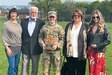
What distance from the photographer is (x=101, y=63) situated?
8969 millimetres

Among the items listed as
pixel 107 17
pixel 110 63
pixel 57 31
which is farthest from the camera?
pixel 107 17

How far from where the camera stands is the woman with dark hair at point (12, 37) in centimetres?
909

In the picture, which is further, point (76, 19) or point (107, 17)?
point (107, 17)

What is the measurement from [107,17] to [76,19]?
2753 inches

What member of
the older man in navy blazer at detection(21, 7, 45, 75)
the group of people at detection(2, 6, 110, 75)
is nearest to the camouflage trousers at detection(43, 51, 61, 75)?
the group of people at detection(2, 6, 110, 75)

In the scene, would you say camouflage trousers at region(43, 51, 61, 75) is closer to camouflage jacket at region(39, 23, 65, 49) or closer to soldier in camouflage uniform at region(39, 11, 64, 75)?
soldier in camouflage uniform at region(39, 11, 64, 75)

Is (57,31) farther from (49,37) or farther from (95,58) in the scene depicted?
(95,58)

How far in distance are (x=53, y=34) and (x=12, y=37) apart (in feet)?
3.57

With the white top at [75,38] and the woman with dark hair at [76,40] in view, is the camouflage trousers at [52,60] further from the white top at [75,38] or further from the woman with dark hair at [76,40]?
the white top at [75,38]

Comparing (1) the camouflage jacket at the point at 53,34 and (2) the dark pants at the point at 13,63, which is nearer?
(1) the camouflage jacket at the point at 53,34

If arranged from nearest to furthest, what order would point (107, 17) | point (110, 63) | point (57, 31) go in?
point (57, 31)
point (110, 63)
point (107, 17)

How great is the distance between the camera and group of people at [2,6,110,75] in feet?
29.0

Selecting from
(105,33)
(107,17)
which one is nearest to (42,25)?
(105,33)

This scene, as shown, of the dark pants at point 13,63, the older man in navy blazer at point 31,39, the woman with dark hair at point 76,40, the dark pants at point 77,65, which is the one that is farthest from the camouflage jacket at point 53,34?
the dark pants at point 13,63
